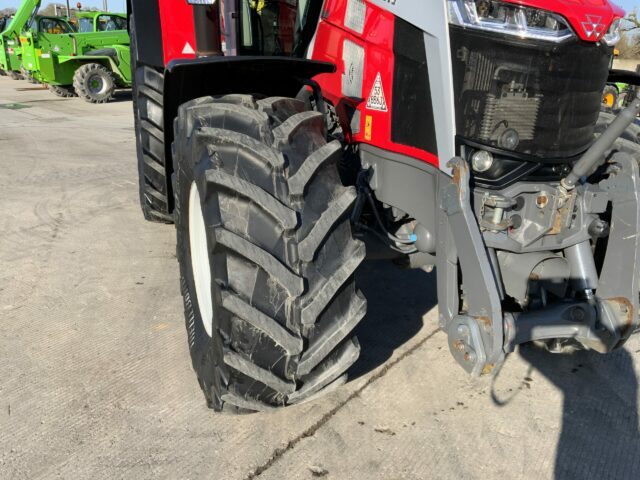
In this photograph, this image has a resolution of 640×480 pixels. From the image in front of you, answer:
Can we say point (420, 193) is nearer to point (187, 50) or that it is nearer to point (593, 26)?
point (593, 26)

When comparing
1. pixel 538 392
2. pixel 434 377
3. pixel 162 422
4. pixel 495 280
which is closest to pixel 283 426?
pixel 162 422

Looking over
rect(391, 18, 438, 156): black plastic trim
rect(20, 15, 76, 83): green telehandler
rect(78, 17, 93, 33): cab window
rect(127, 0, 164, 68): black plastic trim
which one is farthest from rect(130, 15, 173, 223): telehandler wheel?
rect(78, 17, 93, 33): cab window

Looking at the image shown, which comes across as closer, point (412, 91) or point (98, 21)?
point (412, 91)

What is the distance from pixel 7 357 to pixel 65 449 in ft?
2.65

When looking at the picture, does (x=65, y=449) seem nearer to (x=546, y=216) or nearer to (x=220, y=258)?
(x=220, y=258)

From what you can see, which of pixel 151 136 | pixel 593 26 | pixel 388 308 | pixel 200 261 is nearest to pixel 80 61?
pixel 151 136

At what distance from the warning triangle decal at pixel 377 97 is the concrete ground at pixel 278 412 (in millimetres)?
1225

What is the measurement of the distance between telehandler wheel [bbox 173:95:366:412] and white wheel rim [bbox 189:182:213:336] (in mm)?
239

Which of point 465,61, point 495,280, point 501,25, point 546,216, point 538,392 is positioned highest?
point 501,25

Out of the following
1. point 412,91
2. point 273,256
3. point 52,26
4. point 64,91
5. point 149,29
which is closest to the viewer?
point 273,256

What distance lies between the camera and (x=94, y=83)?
12.7 meters

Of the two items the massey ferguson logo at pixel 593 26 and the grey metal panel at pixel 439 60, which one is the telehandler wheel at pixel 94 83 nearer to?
the grey metal panel at pixel 439 60

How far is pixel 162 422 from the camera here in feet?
7.29

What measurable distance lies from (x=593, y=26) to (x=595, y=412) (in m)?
1.60
